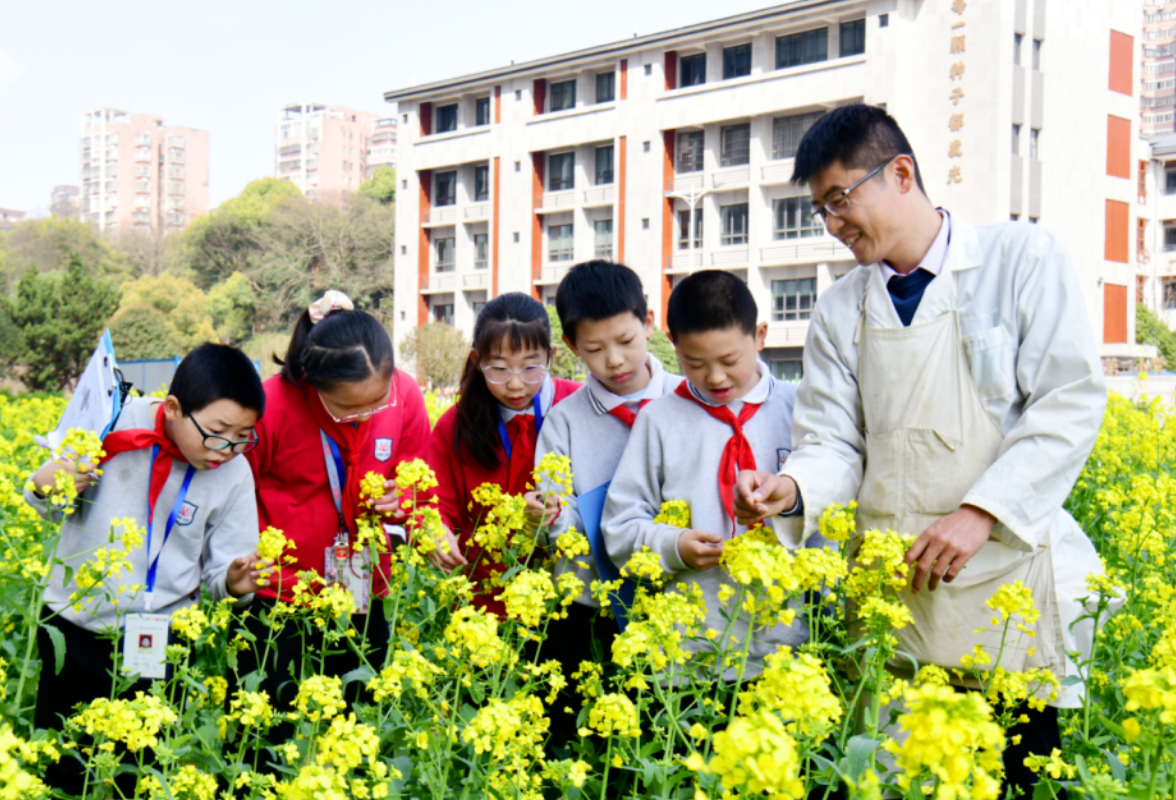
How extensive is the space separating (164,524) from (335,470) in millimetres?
533

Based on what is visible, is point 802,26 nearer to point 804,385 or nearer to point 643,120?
point 643,120

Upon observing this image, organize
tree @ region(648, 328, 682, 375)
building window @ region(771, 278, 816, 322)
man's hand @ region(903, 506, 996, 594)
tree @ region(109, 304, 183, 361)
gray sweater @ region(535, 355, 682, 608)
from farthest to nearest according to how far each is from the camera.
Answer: tree @ region(109, 304, 183, 361) → building window @ region(771, 278, 816, 322) → tree @ region(648, 328, 682, 375) → gray sweater @ region(535, 355, 682, 608) → man's hand @ region(903, 506, 996, 594)

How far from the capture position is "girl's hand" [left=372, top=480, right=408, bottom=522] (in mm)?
2787

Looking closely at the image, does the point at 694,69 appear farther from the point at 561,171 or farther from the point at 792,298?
the point at 792,298

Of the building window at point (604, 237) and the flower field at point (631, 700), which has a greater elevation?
the building window at point (604, 237)

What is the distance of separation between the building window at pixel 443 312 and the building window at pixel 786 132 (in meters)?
15.3

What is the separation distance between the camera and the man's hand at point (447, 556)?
268cm

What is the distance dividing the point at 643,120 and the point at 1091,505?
1266 inches

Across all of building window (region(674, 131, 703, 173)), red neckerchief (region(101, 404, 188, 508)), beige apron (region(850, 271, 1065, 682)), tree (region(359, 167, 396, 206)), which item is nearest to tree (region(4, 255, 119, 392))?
building window (region(674, 131, 703, 173))

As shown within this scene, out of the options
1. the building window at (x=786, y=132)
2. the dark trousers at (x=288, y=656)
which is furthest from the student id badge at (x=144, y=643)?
the building window at (x=786, y=132)

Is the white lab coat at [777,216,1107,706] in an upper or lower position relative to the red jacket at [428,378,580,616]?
upper

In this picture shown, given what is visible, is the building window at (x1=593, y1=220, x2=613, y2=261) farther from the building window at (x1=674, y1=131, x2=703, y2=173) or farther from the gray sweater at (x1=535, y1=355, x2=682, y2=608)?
the gray sweater at (x1=535, y1=355, x2=682, y2=608)

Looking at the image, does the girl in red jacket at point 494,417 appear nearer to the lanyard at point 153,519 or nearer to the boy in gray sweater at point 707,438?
the boy in gray sweater at point 707,438

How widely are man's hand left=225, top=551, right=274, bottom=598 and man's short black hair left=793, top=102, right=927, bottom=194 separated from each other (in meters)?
1.72
